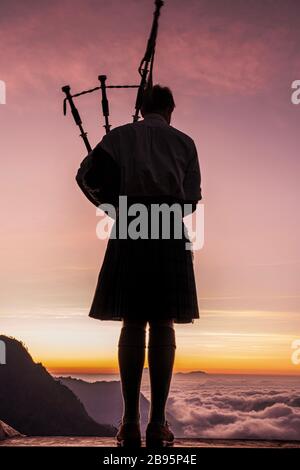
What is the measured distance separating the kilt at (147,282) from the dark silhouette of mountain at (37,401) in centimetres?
6322

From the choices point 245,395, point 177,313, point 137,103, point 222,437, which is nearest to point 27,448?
point 177,313

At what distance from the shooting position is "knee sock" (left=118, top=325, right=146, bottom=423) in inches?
129

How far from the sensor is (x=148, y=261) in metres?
3.50

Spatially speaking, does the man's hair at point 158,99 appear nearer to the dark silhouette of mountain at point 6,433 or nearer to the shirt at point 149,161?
the shirt at point 149,161

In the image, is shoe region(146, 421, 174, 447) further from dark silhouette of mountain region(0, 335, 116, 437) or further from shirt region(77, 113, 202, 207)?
dark silhouette of mountain region(0, 335, 116, 437)

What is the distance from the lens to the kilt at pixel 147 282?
11.2ft

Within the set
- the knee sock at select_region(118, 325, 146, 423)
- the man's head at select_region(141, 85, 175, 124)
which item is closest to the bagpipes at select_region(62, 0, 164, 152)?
the man's head at select_region(141, 85, 175, 124)

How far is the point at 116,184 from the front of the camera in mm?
3578

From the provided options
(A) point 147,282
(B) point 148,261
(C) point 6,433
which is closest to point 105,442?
(C) point 6,433

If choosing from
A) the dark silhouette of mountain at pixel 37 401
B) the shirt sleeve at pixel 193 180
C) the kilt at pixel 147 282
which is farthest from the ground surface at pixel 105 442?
the dark silhouette of mountain at pixel 37 401

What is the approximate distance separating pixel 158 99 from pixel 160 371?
1.67 metres

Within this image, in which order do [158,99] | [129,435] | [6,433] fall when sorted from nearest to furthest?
1. [129,435]
2. [158,99]
3. [6,433]

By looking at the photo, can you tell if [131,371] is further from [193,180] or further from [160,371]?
[193,180]
